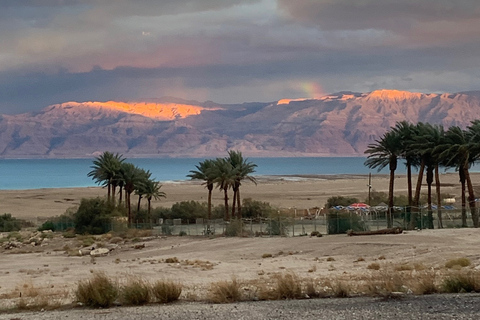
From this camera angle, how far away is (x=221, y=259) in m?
33.5

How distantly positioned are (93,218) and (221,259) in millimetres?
26861

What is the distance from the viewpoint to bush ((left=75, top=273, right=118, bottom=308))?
15023mm

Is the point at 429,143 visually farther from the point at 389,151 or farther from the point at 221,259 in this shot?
the point at 221,259

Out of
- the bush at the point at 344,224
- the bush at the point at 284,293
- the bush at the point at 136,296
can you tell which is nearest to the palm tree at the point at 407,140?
the bush at the point at 344,224

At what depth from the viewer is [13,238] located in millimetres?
51719

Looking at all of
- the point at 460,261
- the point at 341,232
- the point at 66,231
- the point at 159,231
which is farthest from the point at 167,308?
the point at 66,231

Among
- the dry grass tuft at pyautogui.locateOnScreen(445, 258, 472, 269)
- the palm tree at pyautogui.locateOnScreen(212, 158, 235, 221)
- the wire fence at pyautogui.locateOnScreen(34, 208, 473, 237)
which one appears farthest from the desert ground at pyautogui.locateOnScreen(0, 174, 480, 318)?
the palm tree at pyautogui.locateOnScreen(212, 158, 235, 221)

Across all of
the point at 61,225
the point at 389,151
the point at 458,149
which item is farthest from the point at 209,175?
the point at 458,149

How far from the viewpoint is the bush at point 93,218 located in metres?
57.0

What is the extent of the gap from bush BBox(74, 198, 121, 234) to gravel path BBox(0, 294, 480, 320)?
42.9 meters

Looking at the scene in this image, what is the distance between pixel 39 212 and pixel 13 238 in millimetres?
34741

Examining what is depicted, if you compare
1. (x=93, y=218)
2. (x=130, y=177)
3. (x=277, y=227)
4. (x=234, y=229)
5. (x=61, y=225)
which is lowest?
(x=234, y=229)

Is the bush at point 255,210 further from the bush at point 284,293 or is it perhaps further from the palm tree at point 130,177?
the bush at point 284,293

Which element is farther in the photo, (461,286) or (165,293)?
(165,293)
